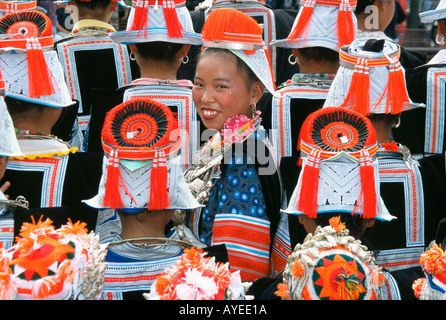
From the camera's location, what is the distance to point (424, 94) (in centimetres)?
387

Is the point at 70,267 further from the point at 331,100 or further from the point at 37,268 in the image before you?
the point at 331,100

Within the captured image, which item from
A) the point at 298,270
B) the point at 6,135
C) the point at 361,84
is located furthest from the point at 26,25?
the point at 298,270

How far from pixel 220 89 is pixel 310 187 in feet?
2.37

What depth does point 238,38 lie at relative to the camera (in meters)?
3.05

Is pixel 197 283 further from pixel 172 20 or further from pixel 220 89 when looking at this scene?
pixel 172 20

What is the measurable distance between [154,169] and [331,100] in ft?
3.33

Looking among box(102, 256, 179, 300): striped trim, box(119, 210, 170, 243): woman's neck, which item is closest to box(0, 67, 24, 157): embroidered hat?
box(119, 210, 170, 243): woman's neck

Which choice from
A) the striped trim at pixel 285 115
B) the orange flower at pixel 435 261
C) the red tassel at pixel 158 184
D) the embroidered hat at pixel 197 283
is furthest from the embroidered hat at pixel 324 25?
the embroidered hat at pixel 197 283

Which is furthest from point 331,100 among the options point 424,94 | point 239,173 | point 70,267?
point 70,267

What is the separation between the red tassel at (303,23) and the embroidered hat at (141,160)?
147 centimetres

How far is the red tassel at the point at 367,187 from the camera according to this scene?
2498 mm

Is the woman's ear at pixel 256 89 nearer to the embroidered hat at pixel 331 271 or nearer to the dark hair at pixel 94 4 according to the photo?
the embroidered hat at pixel 331 271
